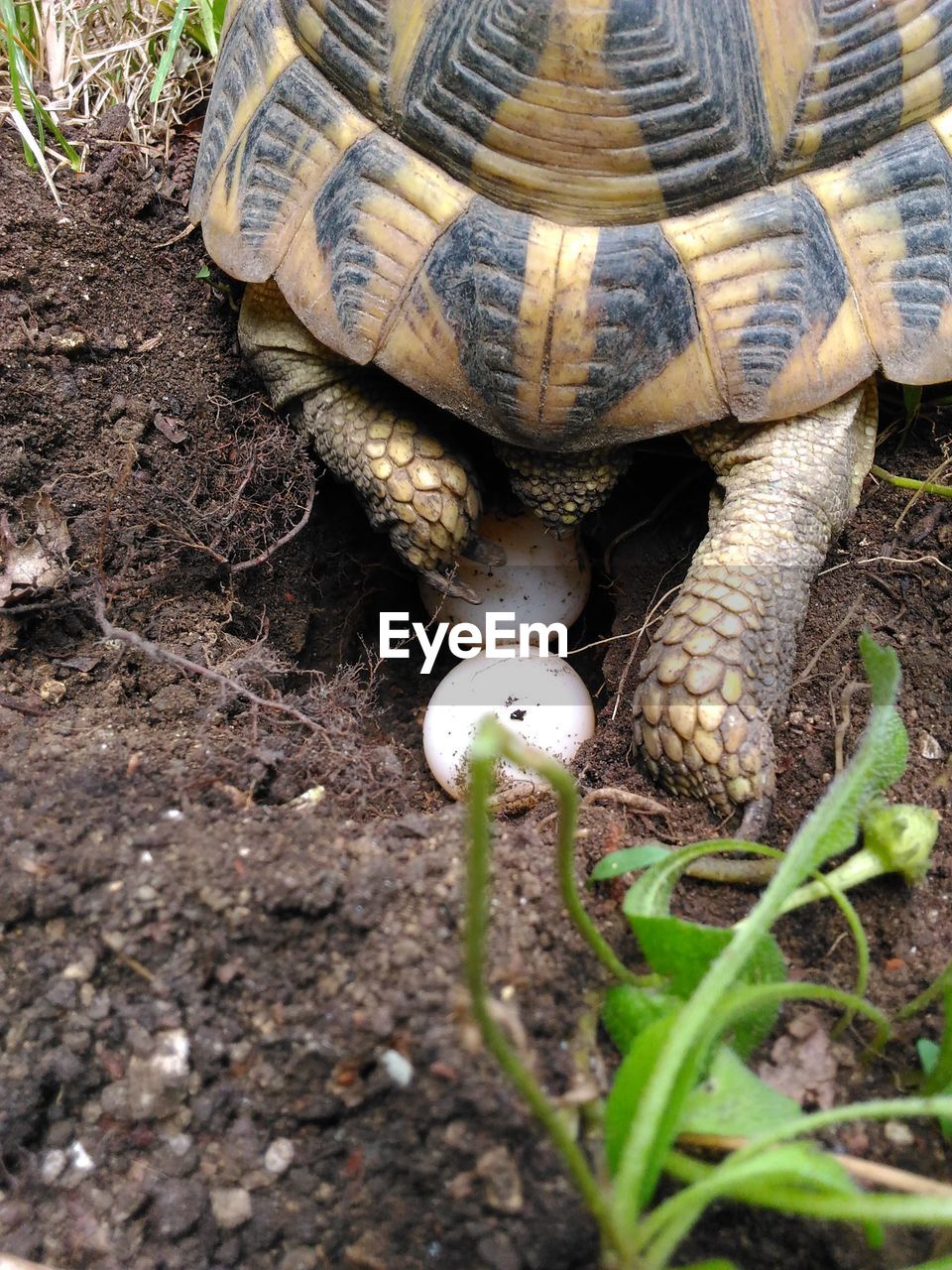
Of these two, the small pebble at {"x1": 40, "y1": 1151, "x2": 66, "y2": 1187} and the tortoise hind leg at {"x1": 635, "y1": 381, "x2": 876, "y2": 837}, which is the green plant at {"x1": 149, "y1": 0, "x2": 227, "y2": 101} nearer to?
the tortoise hind leg at {"x1": 635, "y1": 381, "x2": 876, "y2": 837}

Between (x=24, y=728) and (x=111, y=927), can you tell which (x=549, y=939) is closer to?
(x=111, y=927)

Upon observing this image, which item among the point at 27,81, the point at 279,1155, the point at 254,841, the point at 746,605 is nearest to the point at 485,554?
the point at 746,605

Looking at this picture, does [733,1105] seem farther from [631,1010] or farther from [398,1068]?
[398,1068]

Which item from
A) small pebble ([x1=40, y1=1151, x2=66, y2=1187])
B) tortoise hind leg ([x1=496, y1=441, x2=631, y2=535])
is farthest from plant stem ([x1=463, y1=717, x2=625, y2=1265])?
tortoise hind leg ([x1=496, y1=441, x2=631, y2=535])

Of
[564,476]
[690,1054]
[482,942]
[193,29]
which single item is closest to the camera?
[482,942]

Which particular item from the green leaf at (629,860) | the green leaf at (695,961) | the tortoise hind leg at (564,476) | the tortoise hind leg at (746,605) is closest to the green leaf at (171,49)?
the tortoise hind leg at (564,476)

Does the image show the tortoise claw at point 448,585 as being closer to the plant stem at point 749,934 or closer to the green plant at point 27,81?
the plant stem at point 749,934

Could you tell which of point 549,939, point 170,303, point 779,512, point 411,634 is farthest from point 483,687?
point 170,303
